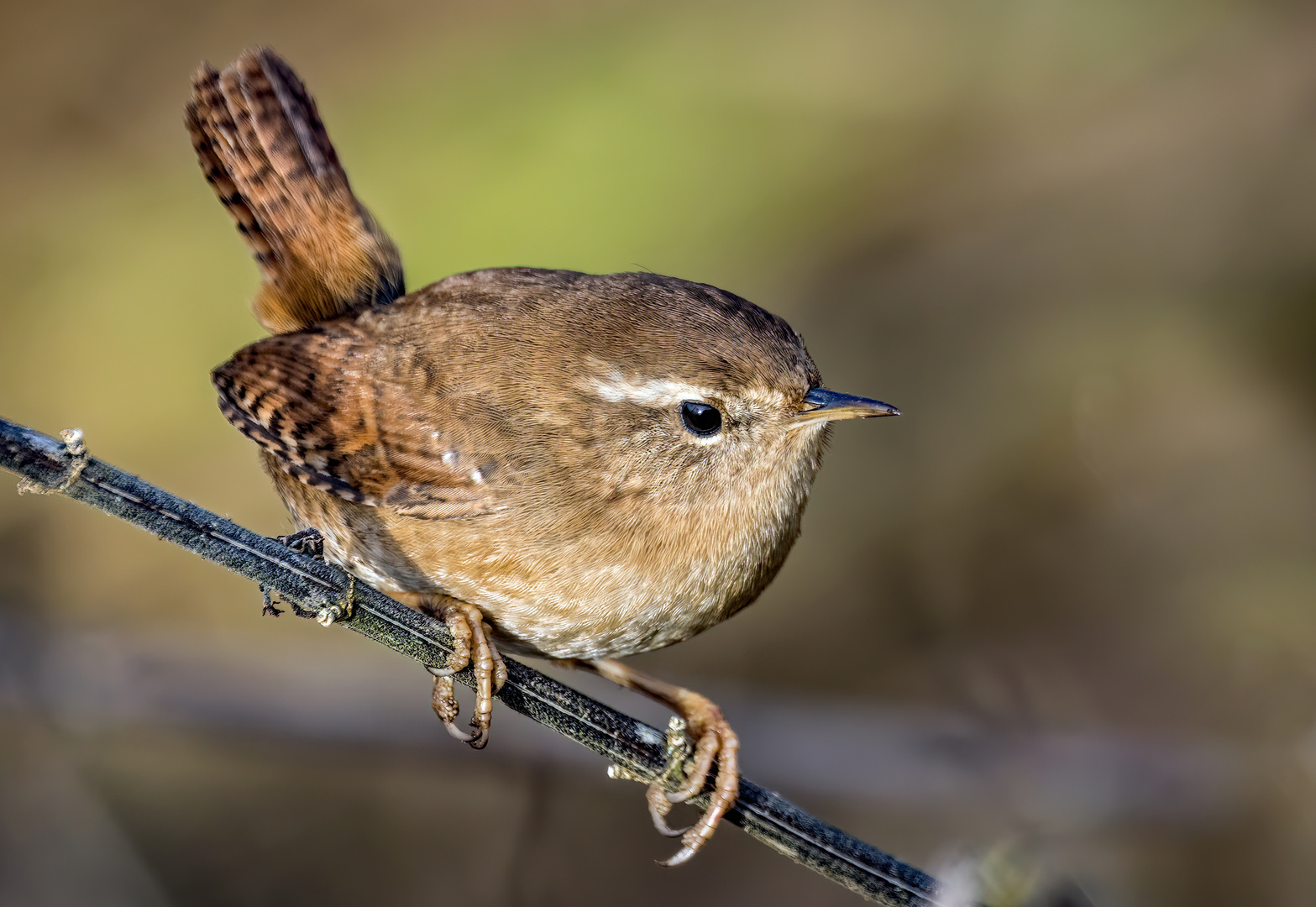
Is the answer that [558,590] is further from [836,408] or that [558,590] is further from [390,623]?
[836,408]

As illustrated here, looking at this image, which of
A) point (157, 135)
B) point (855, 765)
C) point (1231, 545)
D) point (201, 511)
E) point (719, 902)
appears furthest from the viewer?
point (157, 135)

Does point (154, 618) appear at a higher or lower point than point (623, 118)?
lower

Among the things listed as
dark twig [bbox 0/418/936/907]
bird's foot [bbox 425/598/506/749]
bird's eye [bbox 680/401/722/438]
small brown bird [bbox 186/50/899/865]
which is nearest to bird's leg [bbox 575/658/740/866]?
small brown bird [bbox 186/50/899/865]

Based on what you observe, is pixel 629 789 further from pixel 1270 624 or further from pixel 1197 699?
pixel 1270 624

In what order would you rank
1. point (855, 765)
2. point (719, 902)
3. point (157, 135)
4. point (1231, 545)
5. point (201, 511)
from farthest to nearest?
1. point (157, 135)
2. point (1231, 545)
3. point (719, 902)
4. point (855, 765)
5. point (201, 511)

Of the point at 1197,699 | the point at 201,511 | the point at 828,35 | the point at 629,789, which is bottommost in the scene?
the point at 201,511

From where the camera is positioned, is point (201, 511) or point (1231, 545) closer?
point (201, 511)

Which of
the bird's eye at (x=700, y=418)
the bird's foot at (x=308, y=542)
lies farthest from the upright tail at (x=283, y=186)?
the bird's eye at (x=700, y=418)

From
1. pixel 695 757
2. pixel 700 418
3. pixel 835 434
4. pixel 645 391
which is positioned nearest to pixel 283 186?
pixel 645 391

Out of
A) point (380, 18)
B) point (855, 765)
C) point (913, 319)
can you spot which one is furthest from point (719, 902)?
point (380, 18)
